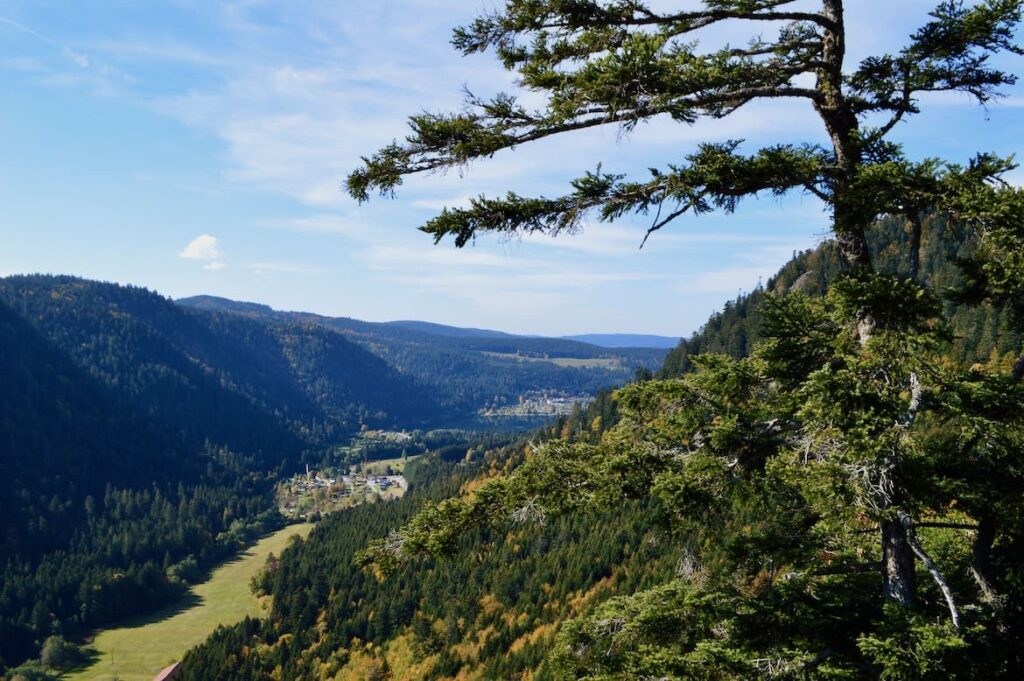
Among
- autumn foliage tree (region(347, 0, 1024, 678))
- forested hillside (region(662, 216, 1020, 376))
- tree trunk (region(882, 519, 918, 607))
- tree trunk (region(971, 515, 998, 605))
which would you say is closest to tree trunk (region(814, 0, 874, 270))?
autumn foliage tree (region(347, 0, 1024, 678))

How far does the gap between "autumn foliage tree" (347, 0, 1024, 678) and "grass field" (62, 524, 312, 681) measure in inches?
5158

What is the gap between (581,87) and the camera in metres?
7.95

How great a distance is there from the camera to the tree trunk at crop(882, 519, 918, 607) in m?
8.53

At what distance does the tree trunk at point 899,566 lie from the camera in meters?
8.53

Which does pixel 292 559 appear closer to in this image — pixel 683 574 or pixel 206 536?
pixel 206 536

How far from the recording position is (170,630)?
13000 cm

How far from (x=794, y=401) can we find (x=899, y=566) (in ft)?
9.66

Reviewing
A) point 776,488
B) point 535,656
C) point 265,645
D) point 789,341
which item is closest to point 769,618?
point 776,488

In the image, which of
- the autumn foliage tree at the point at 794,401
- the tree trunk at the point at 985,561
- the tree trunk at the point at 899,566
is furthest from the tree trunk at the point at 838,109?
the tree trunk at the point at 985,561

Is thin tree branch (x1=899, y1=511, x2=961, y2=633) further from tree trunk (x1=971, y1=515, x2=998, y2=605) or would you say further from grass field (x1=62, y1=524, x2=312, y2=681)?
grass field (x1=62, y1=524, x2=312, y2=681)

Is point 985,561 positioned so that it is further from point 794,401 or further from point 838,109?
point 838,109

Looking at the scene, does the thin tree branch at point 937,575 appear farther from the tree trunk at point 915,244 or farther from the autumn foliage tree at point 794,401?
the tree trunk at point 915,244

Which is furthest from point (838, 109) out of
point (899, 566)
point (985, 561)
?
point (985, 561)

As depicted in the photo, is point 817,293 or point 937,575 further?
point 817,293
